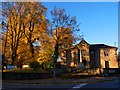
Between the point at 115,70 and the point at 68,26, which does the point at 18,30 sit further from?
the point at 115,70

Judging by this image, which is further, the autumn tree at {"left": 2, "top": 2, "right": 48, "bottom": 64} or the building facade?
the building facade

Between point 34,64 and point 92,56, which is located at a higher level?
point 92,56

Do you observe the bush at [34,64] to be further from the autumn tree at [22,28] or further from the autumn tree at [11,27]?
the autumn tree at [11,27]

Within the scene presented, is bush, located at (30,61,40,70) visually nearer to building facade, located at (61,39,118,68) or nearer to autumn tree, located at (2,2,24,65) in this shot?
autumn tree, located at (2,2,24,65)

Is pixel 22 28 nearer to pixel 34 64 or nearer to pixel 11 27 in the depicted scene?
pixel 11 27

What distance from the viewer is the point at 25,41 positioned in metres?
50.7

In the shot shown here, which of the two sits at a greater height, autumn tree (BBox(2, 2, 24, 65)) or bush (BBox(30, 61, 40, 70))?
autumn tree (BBox(2, 2, 24, 65))

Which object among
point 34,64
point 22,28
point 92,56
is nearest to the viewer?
point 34,64

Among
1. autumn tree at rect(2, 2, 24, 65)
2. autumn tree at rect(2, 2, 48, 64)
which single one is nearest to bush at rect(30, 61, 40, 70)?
autumn tree at rect(2, 2, 48, 64)

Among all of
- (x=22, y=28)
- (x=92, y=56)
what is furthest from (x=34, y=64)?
(x=92, y=56)

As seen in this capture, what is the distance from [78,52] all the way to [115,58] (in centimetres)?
1220

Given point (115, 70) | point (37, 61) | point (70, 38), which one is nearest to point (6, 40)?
point (37, 61)

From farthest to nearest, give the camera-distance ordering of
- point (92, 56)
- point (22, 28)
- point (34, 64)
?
point (92, 56)
point (22, 28)
point (34, 64)

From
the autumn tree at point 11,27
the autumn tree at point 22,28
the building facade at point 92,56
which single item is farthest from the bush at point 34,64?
the building facade at point 92,56
